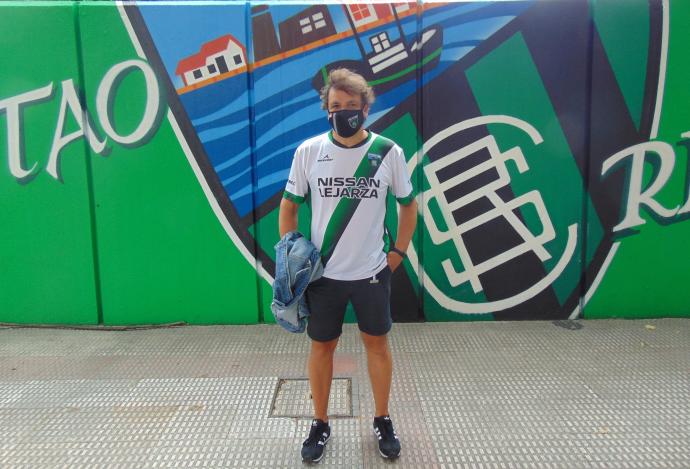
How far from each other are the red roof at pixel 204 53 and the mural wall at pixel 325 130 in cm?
2

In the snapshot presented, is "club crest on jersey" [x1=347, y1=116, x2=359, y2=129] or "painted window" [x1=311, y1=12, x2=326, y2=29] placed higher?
"painted window" [x1=311, y1=12, x2=326, y2=29]

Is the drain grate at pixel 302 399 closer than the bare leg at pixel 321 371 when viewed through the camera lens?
No

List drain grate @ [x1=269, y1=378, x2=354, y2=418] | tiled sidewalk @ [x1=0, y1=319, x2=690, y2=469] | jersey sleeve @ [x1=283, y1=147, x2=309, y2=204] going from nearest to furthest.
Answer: jersey sleeve @ [x1=283, y1=147, x2=309, y2=204]
tiled sidewalk @ [x1=0, y1=319, x2=690, y2=469]
drain grate @ [x1=269, y1=378, x2=354, y2=418]

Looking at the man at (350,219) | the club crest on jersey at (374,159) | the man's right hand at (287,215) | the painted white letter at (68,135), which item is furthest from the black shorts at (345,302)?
the painted white letter at (68,135)

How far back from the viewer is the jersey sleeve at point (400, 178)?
9.87 feet

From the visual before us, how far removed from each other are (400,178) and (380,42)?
2.21m

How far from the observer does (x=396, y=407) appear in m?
3.59

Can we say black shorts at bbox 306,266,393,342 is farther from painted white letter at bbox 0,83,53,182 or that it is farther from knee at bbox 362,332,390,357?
painted white letter at bbox 0,83,53,182

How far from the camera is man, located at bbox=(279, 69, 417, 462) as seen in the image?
2932 mm

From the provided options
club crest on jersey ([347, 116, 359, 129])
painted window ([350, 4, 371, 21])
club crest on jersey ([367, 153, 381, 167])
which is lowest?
club crest on jersey ([367, 153, 381, 167])

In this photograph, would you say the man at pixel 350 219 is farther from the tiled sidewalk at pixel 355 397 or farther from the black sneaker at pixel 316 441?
the tiled sidewalk at pixel 355 397

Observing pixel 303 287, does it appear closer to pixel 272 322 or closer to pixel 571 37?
pixel 272 322

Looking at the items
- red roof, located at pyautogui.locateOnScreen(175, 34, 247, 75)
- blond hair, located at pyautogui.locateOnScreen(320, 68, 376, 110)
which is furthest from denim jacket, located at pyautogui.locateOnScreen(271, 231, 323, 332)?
red roof, located at pyautogui.locateOnScreen(175, 34, 247, 75)

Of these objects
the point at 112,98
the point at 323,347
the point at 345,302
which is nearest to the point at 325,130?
the point at 112,98
